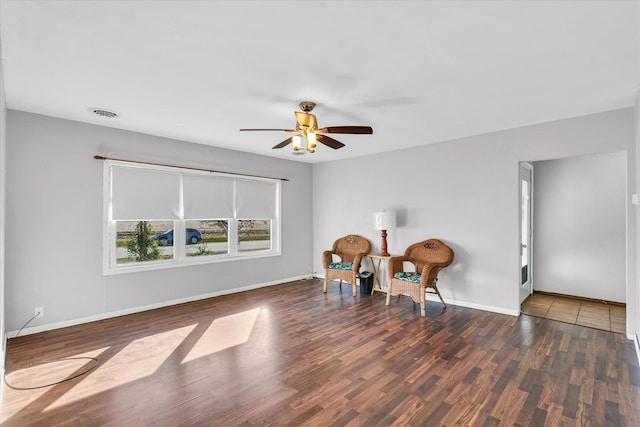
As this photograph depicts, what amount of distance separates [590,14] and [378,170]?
4038 mm

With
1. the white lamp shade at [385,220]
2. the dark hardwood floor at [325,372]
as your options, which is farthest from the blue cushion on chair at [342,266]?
the dark hardwood floor at [325,372]

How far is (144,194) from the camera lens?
181 inches

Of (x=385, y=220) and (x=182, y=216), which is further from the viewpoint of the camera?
(x=385, y=220)

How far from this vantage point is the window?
173 inches

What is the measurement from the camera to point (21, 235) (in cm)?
363

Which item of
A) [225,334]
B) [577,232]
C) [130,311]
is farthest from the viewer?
→ [577,232]

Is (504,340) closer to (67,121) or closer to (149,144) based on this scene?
(149,144)

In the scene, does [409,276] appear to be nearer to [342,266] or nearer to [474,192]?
[342,266]

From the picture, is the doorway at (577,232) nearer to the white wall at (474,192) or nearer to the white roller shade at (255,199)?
the white wall at (474,192)

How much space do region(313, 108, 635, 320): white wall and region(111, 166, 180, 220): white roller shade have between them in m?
3.30

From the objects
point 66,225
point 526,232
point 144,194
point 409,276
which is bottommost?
point 409,276

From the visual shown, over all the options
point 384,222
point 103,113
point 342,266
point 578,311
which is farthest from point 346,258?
point 103,113

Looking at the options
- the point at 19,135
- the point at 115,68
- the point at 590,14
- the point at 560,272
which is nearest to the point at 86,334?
the point at 19,135

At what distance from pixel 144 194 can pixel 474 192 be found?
4.78 m
